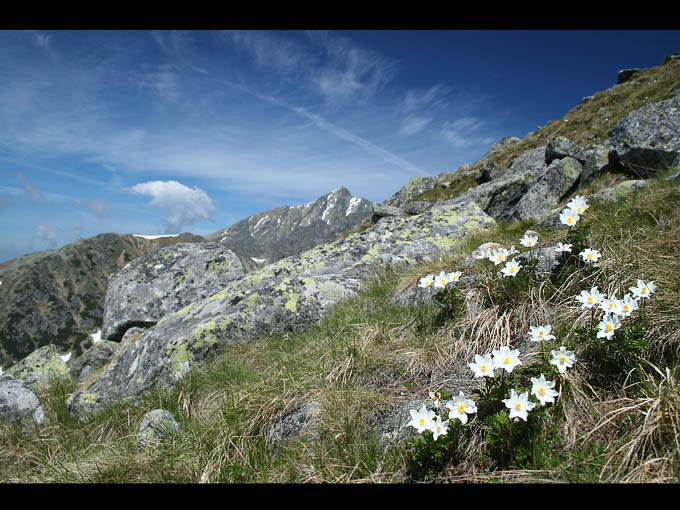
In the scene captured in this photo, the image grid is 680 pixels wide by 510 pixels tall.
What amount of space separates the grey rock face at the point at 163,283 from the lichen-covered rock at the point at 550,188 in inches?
333

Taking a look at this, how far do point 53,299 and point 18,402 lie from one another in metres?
196

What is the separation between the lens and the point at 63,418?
4.64 meters

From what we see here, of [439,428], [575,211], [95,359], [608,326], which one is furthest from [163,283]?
[608,326]

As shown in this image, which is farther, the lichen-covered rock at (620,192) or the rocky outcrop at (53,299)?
the rocky outcrop at (53,299)

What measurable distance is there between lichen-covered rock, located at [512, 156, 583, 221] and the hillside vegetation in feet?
12.5

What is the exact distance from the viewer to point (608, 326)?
229 cm

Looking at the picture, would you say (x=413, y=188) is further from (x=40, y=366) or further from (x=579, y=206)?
(x=579, y=206)

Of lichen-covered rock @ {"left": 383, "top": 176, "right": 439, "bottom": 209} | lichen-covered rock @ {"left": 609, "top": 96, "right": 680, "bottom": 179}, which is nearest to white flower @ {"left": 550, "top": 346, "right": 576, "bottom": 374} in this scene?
lichen-covered rock @ {"left": 609, "top": 96, "right": 680, "bottom": 179}

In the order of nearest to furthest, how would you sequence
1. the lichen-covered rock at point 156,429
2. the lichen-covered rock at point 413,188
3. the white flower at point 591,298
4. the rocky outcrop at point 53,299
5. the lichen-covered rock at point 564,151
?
1. the white flower at point 591,298
2. the lichen-covered rock at point 156,429
3. the lichen-covered rock at point 564,151
4. the lichen-covered rock at point 413,188
5. the rocky outcrop at point 53,299

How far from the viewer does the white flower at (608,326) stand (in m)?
2.24

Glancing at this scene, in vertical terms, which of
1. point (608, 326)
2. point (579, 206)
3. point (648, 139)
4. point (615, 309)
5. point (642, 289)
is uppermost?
point (648, 139)

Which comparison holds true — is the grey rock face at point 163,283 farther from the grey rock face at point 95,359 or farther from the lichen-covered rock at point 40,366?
the lichen-covered rock at point 40,366

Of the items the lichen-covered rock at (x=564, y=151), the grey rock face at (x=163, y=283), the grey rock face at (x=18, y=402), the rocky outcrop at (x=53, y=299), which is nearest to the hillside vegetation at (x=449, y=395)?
the grey rock face at (x=18, y=402)

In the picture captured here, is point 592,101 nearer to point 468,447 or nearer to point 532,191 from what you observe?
point 532,191
